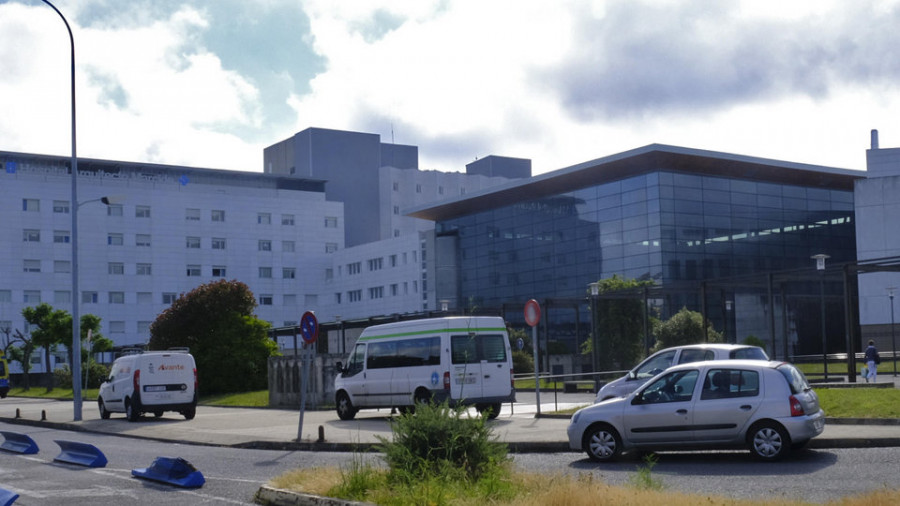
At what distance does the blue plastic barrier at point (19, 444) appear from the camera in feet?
60.4

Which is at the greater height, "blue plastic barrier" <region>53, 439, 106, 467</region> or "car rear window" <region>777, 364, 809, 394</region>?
"car rear window" <region>777, 364, 809, 394</region>

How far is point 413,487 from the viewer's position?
30.2 feet

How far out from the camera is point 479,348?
2383 centimetres

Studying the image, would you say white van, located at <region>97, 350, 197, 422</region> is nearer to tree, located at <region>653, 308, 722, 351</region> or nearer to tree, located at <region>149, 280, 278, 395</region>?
tree, located at <region>149, 280, 278, 395</region>

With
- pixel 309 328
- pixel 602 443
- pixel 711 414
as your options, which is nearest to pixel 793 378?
pixel 711 414

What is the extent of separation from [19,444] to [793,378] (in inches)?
541

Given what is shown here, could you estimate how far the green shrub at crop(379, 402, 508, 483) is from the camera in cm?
988

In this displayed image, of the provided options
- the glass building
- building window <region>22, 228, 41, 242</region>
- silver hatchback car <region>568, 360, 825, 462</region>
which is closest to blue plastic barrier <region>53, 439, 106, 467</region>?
silver hatchback car <region>568, 360, 825, 462</region>

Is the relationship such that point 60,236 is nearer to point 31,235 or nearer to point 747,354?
point 31,235

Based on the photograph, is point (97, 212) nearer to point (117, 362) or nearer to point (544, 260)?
point (544, 260)

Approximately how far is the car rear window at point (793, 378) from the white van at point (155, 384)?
1826 cm

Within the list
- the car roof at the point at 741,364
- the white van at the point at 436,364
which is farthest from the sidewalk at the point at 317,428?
the car roof at the point at 741,364

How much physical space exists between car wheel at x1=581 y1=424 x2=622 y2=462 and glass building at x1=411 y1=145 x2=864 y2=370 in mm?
43901

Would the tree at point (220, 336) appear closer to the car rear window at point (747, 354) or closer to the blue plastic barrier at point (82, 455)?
the blue plastic barrier at point (82, 455)
